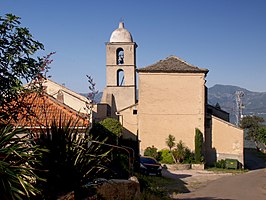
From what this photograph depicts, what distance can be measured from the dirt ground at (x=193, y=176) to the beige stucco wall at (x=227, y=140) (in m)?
4.16

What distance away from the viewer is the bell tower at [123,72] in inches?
1682

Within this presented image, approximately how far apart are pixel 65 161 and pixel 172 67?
1196 inches

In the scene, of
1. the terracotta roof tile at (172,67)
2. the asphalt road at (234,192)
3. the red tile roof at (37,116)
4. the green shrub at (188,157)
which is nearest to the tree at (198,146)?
the green shrub at (188,157)

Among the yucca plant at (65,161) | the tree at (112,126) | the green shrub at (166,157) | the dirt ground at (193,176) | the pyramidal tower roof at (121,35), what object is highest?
the pyramidal tower roof at (121,35)

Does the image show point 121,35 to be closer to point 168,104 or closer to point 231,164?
point 168,104

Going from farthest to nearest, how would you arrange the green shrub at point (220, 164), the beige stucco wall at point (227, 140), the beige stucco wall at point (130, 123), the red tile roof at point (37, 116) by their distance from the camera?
the beige stucco wall at point (130, 123) < the beige stucco wall at point (227, 140) < the green shrub at point (220, 164) < the red tile roof at point (37, 116)

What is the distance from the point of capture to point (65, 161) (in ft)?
23.6

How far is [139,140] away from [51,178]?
97.8 feet

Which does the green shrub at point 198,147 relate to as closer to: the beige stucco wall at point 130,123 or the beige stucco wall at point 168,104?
the beige stucco wall at point 168,104

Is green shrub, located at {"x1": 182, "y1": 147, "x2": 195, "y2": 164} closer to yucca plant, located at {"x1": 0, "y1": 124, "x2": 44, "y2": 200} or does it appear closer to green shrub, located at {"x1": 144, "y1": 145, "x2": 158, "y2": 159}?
green shrub, located at {"x1": 144, "y1": 145, "x2": 158, "y2": 159}

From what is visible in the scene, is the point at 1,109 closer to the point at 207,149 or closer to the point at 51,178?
the point at 51,178

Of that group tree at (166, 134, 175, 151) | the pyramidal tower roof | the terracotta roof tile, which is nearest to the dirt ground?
tree at (166, 134, 175, 151)

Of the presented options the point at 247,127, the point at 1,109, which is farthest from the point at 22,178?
the point at 247,127

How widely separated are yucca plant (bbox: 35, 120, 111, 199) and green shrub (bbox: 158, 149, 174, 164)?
27.5 meters
